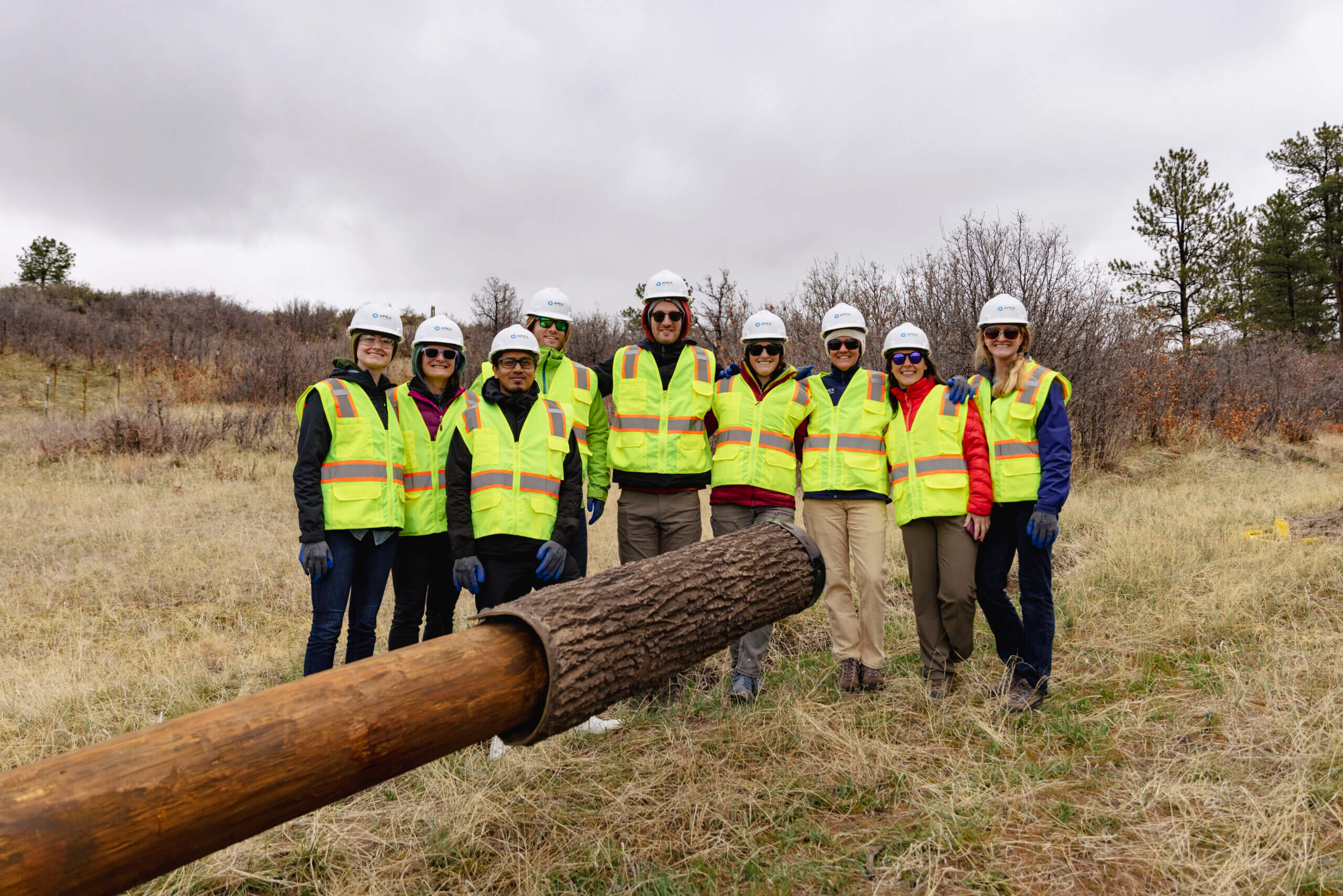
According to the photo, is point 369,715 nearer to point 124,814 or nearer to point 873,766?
point 124,814

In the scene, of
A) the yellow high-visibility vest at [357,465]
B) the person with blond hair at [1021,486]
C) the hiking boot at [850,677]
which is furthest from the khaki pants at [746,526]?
the yellow high-visibility vest at [357,465]

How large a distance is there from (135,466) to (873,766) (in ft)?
41.2

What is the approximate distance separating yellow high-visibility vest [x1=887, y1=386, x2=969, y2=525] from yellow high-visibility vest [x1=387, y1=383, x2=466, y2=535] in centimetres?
248

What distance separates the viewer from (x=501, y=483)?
3.85 m

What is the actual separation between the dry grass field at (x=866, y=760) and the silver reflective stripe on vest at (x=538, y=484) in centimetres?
129

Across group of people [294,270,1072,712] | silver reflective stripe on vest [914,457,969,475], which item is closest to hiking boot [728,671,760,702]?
group of people [294,270,1072,712]

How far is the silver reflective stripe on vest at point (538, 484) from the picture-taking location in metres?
3.88

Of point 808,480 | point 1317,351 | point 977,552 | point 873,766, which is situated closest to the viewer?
point 873,766

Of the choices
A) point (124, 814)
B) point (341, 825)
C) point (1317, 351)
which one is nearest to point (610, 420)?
point (341, 825)

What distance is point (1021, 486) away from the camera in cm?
394

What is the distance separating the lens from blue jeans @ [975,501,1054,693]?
3.99 meters

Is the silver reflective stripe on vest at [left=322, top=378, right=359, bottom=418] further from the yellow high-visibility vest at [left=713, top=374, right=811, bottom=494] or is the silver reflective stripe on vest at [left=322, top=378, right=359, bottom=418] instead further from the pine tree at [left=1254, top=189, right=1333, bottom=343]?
the pine tree at [left=1254, top=189, right=1333, bottom=343]

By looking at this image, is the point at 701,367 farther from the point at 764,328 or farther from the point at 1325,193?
the point at 1325,193

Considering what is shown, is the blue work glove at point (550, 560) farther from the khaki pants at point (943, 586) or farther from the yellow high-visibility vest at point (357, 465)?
the khaki pants at point (943, 586)
